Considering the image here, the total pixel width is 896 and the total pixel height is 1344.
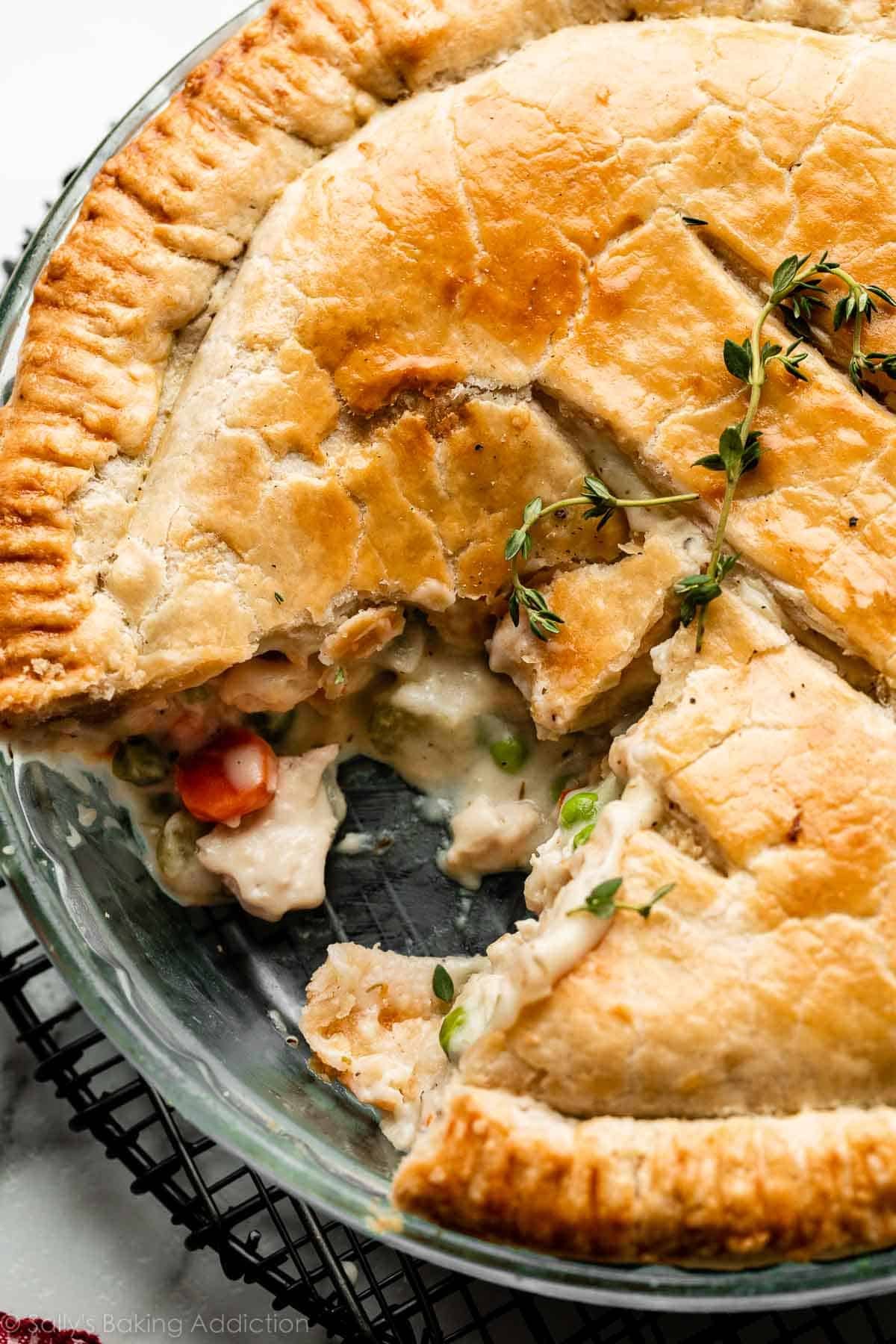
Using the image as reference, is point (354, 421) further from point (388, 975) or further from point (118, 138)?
point (388, 975)

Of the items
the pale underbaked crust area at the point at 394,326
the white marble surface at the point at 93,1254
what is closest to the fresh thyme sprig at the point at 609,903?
the pale underbaked crust area at the point at 394,326

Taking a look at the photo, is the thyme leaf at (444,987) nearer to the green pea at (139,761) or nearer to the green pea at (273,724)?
the green pea at (273,724)

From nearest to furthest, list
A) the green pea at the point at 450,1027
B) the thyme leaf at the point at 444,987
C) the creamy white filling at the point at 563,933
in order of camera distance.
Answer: the creamy white filling at the point at 563,933 → the green pea at the point at 450,1027 → the thyme leaf at the point at 444,987

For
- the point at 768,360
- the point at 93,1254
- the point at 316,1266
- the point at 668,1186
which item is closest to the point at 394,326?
the point at 768,360

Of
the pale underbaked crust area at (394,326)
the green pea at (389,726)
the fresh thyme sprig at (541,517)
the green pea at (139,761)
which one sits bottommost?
the green pea at (389,726)

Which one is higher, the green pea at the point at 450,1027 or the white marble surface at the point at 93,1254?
the green pea at the point at 450,1027

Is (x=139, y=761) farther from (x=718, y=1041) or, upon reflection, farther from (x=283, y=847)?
(x=718, y=1041)

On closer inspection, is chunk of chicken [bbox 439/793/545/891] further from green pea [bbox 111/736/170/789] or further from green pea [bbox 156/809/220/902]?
green pea [bbox 111/736/170/789]
